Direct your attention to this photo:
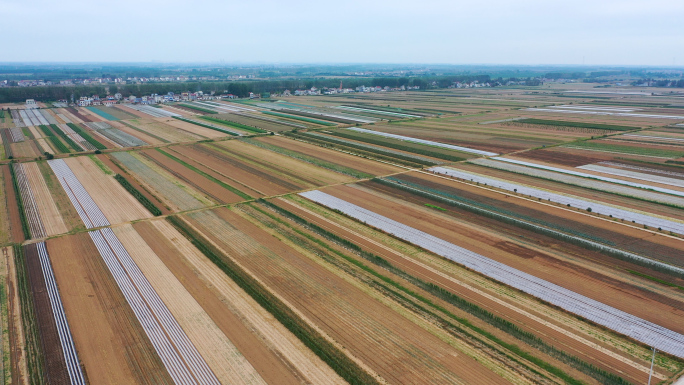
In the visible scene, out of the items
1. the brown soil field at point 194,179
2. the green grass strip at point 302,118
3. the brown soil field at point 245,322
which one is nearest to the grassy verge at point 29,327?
the brown soil field at point 245,322

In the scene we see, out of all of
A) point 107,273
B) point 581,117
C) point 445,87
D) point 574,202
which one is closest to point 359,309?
Answer: point 107,273

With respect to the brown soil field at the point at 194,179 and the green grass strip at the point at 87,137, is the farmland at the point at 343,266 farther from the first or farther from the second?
the green grass strip at the point at 87,137

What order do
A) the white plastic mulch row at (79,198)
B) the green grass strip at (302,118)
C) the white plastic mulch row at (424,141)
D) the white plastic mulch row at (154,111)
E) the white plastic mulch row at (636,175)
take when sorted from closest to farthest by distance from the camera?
the white plastic mulch row at (79,198) < the white plastic mulch row at (636,175) < the white plastic mulch row at (424,141) < the green grass strip at (302,118) < the white plastic mulch row at (154,111)

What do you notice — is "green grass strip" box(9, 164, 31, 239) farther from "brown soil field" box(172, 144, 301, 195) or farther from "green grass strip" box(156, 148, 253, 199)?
"brown soil field" box(172, 144, 301, 195)

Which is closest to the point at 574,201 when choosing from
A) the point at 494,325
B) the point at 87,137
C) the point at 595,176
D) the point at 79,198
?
the point at 595,176

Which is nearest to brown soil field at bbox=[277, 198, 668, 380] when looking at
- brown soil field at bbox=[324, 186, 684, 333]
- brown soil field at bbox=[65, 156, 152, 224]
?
brown soil field at bbox=[324, 186, 684, 333]

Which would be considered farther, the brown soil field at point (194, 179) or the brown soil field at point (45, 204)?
the brown soil field at point (194, 179)

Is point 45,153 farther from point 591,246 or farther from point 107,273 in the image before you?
point 591,246
